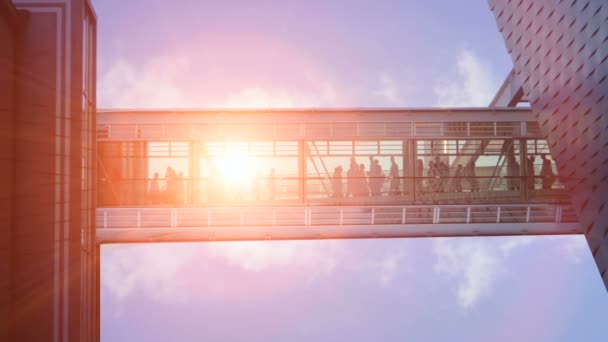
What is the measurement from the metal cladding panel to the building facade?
511 cm

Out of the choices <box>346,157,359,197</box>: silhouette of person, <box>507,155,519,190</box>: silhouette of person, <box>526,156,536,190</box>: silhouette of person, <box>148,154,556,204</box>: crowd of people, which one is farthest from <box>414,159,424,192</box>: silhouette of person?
<box>526,156,536,190</box>: silhouette of person

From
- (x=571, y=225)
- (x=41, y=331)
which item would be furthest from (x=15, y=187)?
(x=571, y=225)

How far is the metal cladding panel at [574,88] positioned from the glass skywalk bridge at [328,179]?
749 cm

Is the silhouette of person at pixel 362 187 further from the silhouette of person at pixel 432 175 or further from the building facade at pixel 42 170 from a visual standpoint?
the building facade at pixel 42 170

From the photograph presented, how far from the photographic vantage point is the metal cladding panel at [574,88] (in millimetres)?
3406

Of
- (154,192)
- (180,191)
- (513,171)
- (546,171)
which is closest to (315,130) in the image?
(180,191)

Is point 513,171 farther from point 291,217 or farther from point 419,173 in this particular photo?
point 291,217

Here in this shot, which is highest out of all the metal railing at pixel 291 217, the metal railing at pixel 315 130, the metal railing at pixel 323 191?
the metal railing at pixel 315 130

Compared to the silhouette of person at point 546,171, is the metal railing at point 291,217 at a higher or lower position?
lower

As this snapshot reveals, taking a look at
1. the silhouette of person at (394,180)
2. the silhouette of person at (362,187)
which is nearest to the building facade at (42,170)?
the silhouette of person at (362,187)

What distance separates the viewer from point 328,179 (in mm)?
13359

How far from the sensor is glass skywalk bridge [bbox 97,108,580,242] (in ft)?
37.5

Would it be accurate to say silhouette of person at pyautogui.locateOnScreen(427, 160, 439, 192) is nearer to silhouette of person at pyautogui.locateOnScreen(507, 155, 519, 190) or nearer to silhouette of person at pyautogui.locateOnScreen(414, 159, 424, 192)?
silhouette of person at pyautogui.locateOnScreen(414, 159, 424, 192)

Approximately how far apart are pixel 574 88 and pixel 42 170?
5.62 m
